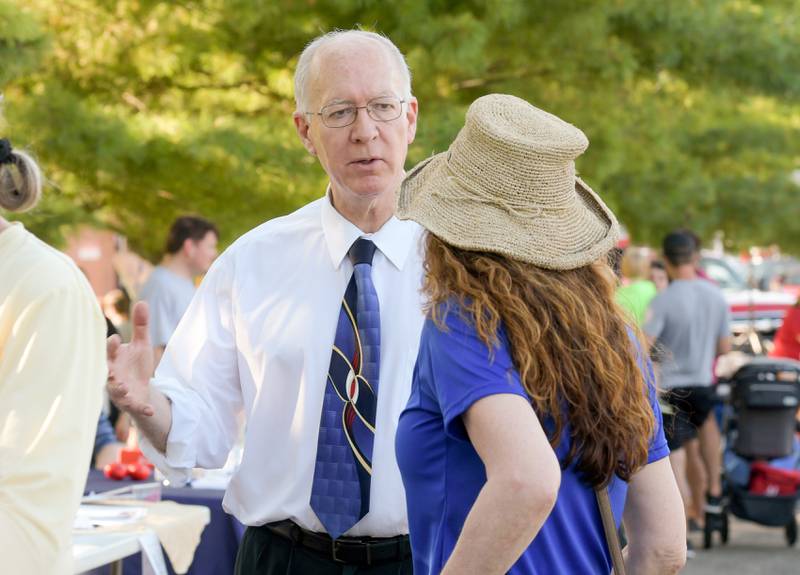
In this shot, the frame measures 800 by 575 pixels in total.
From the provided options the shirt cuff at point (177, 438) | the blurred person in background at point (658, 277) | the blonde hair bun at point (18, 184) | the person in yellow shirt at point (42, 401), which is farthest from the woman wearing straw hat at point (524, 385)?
the blurred person in background at point (658, 277)

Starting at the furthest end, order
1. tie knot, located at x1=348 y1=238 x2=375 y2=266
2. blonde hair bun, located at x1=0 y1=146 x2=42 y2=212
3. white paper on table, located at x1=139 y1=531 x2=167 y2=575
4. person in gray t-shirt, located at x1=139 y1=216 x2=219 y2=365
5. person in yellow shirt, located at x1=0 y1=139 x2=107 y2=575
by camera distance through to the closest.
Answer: person in gray t-shirt, located at x1=139 y1=216 x2=219 y2=365 → white paper on table, located at x1=139 y1=531 x2=167 y2=575 → tie knot, located at x1=348 y1=238 x2=375 y2=266 → blonde hair bun, located at x1=0 y1=146 x2=42 y2=212 → person in yellow shirt, located at x1=0 y1=139 x2=107 y2=575

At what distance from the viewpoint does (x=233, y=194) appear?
30.1ft

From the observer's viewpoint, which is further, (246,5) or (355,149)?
(246,5)

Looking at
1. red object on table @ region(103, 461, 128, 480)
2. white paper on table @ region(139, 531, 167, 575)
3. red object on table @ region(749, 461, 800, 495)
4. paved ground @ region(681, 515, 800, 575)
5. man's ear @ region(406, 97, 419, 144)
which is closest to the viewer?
man's ear @ region(406, 97, 419, 144)

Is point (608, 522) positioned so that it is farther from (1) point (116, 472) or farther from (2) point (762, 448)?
(2) point (762, 448)

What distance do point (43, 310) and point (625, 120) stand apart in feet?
30.3

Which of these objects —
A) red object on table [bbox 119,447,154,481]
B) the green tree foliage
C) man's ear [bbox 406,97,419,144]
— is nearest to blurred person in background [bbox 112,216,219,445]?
the green tree foliage

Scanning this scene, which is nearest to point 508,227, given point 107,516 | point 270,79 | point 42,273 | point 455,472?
point 455,472

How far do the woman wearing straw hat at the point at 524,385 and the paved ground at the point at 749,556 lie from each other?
6.43 metres

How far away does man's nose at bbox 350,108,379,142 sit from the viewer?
3.23m

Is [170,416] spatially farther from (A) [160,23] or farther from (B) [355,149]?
(A) [160,23]

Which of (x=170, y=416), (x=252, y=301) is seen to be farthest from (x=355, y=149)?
(x=170, y=416)

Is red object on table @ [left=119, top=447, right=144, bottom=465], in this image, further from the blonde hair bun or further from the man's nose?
the blonde hair bun

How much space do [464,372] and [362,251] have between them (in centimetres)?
111
